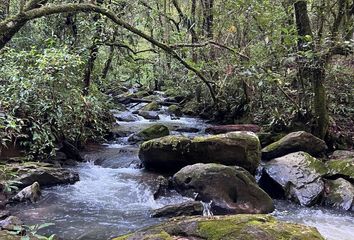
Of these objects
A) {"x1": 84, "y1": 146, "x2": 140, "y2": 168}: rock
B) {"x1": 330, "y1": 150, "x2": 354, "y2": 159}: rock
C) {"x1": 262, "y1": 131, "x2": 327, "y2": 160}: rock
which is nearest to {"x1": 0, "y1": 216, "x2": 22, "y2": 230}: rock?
{"x1": 84, "y1": 146, "x2": 140, "y2": 168}: rock

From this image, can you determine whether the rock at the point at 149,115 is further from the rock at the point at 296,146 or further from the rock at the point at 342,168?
the rock at the point at 342,168

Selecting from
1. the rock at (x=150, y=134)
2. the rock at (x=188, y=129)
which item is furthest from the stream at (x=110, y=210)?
the rock at (x=188, y=129)

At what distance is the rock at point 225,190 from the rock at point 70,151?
3.41 metres

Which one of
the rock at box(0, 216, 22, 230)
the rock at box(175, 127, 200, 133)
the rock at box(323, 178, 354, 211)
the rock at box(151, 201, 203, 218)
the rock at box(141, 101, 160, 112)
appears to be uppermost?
the rock at box(141, 101, 160, 112)

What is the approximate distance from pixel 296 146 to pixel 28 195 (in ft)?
18.1

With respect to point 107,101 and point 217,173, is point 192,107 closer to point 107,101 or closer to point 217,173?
point 107,101

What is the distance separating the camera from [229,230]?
334 cm

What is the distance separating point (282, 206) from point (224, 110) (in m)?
8.40

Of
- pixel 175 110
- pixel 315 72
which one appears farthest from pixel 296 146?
pixel 175 110

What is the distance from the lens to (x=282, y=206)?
7.05 meters

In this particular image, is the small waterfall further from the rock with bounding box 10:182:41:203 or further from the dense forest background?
the rock with bounding box 10:182:41:203

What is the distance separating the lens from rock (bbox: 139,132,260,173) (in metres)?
8.20

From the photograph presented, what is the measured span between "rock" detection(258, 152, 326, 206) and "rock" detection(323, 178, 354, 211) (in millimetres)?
154

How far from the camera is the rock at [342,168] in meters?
7.63
